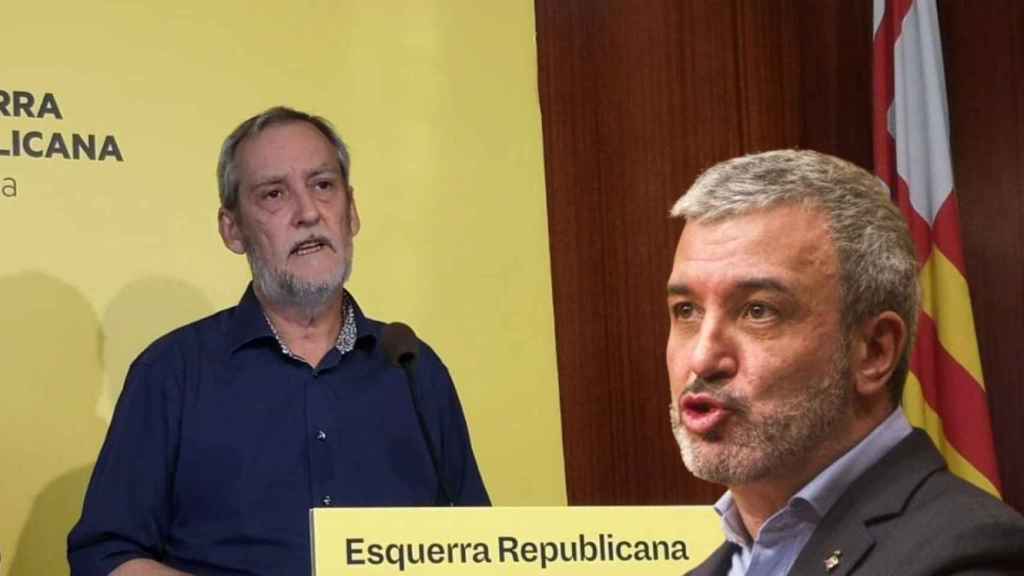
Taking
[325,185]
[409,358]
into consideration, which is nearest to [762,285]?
[409,358]

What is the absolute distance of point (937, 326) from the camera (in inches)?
185

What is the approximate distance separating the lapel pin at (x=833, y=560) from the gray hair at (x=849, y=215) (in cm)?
32

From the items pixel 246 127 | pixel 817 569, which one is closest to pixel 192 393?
pixel 246 127

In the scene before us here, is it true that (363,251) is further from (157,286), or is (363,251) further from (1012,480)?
(1012,480)

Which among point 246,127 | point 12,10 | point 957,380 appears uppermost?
point 12,10

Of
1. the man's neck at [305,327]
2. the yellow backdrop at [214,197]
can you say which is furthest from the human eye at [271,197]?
the yellow backdrop at [214,197]

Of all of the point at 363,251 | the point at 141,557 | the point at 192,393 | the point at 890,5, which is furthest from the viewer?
the point at 890,5

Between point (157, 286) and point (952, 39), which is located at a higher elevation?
point (952, 39)

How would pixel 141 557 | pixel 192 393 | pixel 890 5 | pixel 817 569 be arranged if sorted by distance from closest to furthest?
pixel 817 569 → pixel 141 557 → pixel 192 393 → pixel 890 5

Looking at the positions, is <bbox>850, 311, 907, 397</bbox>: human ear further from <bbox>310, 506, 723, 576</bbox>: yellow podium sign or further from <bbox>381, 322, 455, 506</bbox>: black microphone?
<bbox>381, 322, 455, 506</bbox>: black microphone

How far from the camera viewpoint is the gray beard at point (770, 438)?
2.17 metres

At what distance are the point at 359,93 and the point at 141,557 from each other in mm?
1648

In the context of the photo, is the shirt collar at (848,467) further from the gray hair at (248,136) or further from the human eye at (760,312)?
the gray hair at (248,136)

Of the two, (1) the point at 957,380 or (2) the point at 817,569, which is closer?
(2) the point at 817,569
